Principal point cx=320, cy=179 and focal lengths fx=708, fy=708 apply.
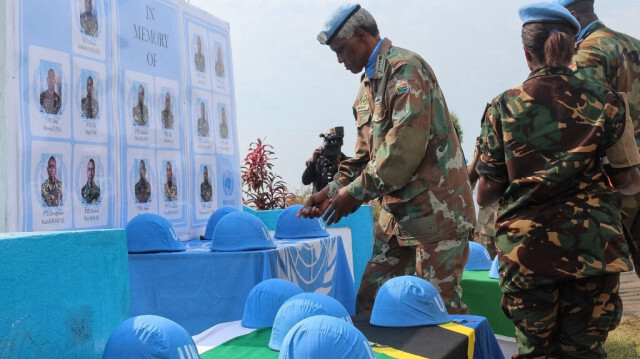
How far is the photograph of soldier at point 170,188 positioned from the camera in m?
4.93

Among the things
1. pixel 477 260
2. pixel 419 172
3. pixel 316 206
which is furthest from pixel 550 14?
pixel 477 260

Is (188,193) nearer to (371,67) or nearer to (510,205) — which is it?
(371,67)

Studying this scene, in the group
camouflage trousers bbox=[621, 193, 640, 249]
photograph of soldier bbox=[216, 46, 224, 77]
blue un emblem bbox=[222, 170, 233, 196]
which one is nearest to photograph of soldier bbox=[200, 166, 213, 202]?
blue un emblem bbox=[222, 170, 233, 196]

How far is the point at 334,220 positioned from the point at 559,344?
4.03 feet

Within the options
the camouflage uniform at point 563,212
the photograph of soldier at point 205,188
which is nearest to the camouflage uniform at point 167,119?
the photograph of soldier at point 205,188

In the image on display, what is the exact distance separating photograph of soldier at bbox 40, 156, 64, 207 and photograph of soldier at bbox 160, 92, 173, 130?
3.85 feet

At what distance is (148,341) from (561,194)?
5.15 ft

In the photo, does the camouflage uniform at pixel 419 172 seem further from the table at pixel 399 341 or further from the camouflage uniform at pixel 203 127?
the camouflage uniform at pixel 203 127

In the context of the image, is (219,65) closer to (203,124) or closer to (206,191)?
(203,124)

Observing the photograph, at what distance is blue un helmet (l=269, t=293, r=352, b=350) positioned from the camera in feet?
7.77

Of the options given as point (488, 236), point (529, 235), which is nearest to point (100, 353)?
point (529, 235)

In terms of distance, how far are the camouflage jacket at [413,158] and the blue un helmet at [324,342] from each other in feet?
4.67

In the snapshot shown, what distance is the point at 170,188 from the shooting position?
4.98 metres

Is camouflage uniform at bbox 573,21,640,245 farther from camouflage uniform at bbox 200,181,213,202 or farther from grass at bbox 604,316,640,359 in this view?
camouflage uniform at bbox 200,181,213,202
